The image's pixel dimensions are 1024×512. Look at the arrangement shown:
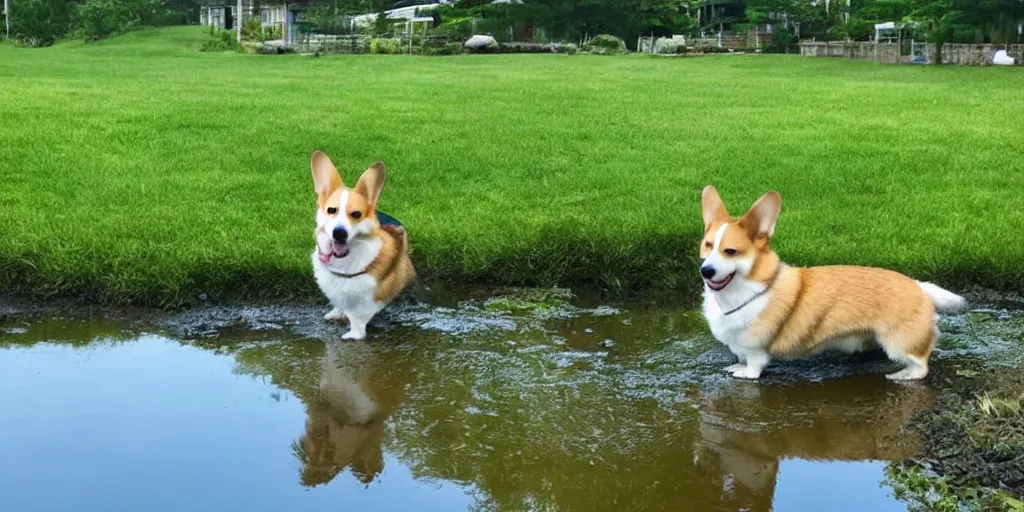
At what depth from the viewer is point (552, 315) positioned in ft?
16.4

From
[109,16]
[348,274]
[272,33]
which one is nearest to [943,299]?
[348,274]

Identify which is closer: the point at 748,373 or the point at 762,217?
the point at 762,217

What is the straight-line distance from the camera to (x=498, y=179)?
7.43 m

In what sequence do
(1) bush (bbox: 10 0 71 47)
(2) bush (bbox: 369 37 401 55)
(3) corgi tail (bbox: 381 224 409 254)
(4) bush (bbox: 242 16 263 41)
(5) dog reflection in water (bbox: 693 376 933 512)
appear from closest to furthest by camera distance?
(5) dog reflection in water (bbox: 693 376 933 512) < (3) corgi tail (bbox: 381 224 409 254) < (2) bush (bbox: 369 37 401 55) < (4) bush (bbox: 242 16 263 41) < (1) bush (bbox: 10 0 71 47)

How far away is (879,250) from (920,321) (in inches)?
71.2

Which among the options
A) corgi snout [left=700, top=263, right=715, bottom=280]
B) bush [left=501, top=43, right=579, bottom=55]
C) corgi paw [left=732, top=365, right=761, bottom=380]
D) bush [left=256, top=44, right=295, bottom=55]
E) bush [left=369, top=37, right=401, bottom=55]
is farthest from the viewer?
bush [left=501, top=43, right=579, bottom=55]

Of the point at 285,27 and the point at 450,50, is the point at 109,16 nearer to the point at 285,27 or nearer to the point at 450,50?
the point at 285,27

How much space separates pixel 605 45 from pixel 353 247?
91.1ft

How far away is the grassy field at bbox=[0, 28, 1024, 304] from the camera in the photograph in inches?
217

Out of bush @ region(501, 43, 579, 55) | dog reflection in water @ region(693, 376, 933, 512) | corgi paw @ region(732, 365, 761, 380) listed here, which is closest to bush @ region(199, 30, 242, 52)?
bush @ region(501, 43, 579, 55)

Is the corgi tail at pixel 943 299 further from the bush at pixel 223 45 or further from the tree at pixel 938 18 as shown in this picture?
the bush at pixel 223 45

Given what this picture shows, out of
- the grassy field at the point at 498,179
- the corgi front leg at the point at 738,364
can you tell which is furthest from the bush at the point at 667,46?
the corgi front leg at the point at 738,364

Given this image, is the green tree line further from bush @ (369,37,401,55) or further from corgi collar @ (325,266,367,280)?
corgi collar @ (325,266,367,280)

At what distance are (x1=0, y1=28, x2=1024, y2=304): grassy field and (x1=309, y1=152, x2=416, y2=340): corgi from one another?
80 centimetres
